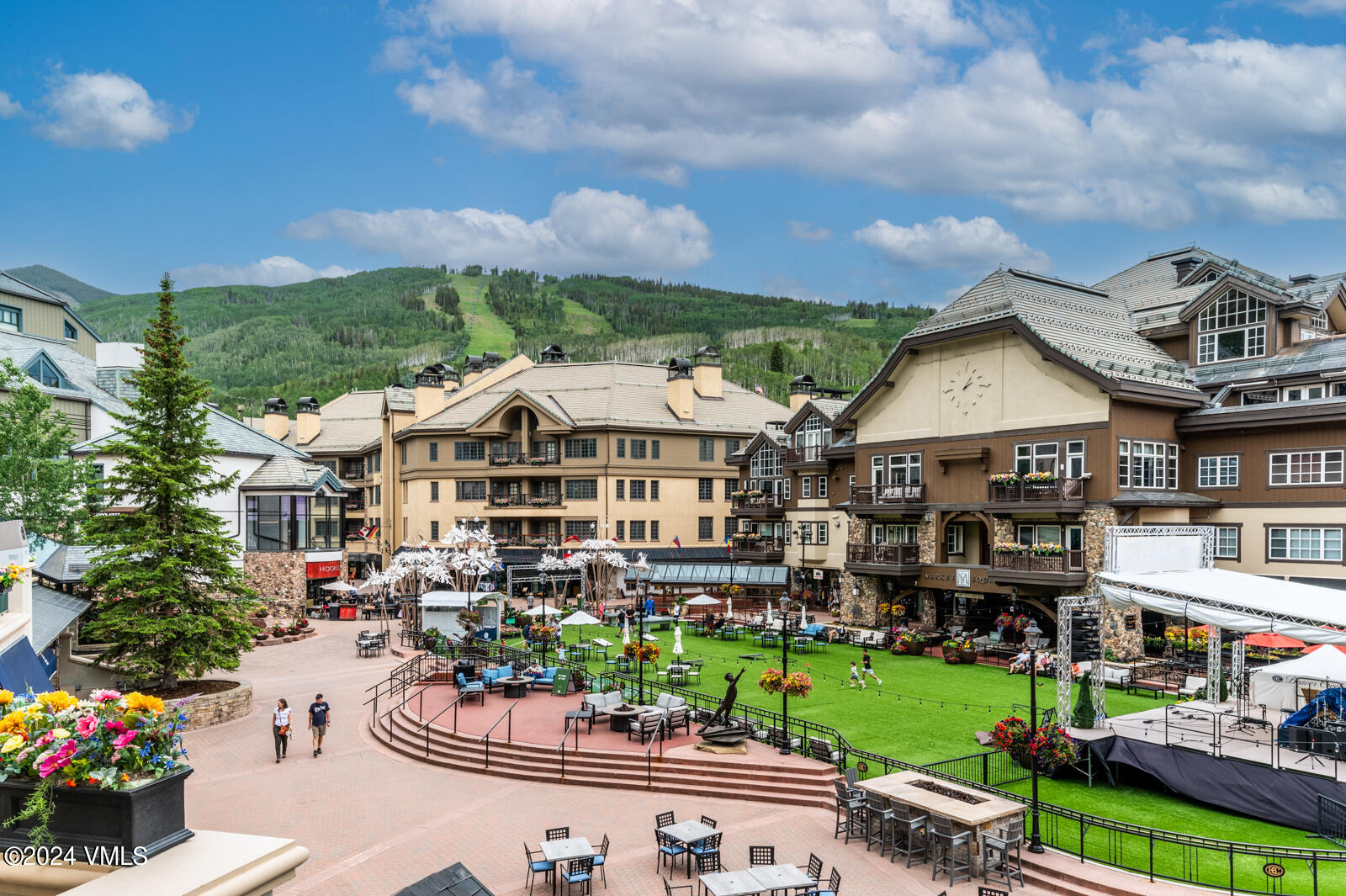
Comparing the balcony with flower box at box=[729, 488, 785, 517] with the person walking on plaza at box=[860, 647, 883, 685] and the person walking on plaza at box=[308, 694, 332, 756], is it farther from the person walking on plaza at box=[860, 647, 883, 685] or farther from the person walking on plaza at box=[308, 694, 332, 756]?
the person walking on plaza at box=[308, 694, 332, 756]

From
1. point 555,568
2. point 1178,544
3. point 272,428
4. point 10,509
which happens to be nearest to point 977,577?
point 1178,544

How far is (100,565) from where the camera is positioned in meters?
27.3

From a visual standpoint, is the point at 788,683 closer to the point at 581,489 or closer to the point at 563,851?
the point at 563,851

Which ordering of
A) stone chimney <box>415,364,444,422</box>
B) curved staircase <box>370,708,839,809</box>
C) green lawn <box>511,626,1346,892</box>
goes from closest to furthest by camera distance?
green lawn <box>511,626,1346,892</box> → curved staircase <box>370,708,839,809</box> → stone chimney <box>415,364,444,422</box>

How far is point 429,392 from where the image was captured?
63906 millimetres

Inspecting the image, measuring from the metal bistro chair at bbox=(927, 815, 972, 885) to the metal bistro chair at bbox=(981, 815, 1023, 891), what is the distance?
0.28 m

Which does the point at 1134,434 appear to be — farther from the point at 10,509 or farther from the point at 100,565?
the point at 10,509

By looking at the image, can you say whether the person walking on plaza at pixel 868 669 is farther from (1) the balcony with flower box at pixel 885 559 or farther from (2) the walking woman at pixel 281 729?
(2) the walking woman at pixel 281 729

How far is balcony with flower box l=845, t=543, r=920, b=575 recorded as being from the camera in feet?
134

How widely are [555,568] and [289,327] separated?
145 meters

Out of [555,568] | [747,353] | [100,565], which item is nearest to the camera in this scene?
[100,565]

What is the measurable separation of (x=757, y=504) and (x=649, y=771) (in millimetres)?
34011

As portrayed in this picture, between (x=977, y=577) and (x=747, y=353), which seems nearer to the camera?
(x=977, y=577)

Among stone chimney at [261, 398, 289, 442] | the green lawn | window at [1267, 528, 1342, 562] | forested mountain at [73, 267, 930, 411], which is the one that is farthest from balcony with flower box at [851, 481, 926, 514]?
forested mountain at [73, 267, 930, 411]
